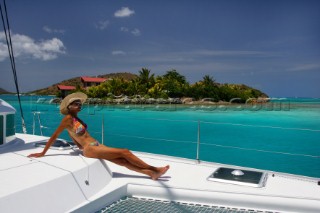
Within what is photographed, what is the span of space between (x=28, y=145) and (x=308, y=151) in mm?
10519

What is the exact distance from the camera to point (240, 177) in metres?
2.68

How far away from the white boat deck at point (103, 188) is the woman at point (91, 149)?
0.08 meters

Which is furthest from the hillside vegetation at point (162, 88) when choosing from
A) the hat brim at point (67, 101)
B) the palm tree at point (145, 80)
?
the hat brim at point (67, 101)

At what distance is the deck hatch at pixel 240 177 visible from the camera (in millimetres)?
2576

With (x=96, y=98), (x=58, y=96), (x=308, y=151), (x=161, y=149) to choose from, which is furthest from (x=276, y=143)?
(x=58, y=96)

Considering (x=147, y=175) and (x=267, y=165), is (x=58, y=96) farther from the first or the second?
(x=147, y=175)

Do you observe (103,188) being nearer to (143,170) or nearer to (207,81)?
(143,170)

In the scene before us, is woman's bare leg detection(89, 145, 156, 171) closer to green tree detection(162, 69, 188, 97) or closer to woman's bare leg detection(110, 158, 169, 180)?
woman's bare leg detection(110, 158, 169, 180)

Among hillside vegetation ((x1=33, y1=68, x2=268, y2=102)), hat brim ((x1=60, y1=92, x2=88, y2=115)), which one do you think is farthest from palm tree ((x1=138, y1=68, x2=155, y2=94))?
hat brim ((x1=60, y1=92, x2=88, y2=115))

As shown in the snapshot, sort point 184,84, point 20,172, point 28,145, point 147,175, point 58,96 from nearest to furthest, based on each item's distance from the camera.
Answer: point 20,172
point 147,175
point 28,145
point 184,84
point 58,96

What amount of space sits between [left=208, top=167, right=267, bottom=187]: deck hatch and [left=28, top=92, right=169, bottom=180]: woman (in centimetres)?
49

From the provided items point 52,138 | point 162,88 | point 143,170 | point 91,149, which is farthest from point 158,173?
point 162,88

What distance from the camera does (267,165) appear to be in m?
8.98

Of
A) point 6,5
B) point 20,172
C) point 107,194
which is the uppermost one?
point 6,5
